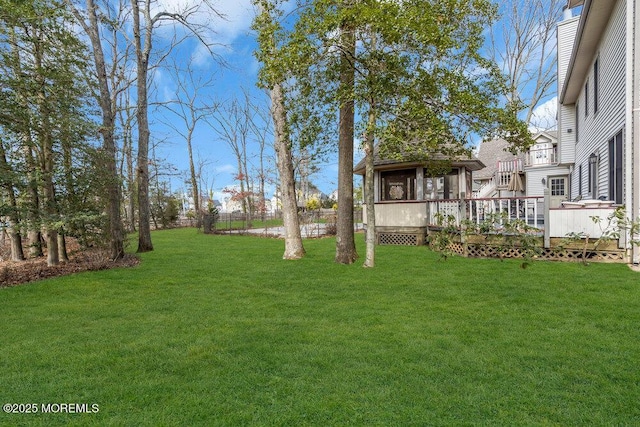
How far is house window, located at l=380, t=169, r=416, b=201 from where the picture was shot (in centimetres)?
1220

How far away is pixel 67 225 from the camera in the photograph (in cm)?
712

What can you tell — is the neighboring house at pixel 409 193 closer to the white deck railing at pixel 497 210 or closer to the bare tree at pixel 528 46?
the white deck railing at pixel 497 210

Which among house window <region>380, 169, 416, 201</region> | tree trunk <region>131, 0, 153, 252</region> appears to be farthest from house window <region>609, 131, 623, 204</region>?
tree trunk <region>131, 0, 153, 252</region>

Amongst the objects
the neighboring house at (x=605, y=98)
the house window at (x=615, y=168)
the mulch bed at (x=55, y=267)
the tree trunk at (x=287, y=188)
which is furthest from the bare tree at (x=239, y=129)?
the house window at (x=615, y=168)

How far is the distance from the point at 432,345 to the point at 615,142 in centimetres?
740

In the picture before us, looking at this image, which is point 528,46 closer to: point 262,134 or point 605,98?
point 605,98

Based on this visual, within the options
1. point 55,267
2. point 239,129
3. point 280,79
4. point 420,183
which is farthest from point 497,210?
point 239,129

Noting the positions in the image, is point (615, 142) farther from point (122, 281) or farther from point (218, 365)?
point (122, 281)

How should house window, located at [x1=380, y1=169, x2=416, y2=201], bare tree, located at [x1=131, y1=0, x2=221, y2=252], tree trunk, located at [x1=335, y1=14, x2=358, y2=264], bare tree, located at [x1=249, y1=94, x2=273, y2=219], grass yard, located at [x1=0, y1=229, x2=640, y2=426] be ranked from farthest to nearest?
bare tree, located at [x1=249, y1=94, x2=273, y2=219] < house window, located at [x1=380, y1=169, x2=416, y2=201] < bare tree, located at [x1=131, y1=0, x2=221, y2=252] < tree trunk, located at [x1=335, y1=14, x2=358, y2=264] < grass yard, located at [x1=0, y1=229, x2=640, y2=426]

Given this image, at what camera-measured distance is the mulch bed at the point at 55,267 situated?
667cm

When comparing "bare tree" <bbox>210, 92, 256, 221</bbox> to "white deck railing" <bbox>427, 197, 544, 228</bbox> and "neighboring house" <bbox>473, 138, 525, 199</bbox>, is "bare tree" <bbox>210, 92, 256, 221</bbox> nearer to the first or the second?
"neighboring house" <bbox>473, 138, 525, 199</bbox>

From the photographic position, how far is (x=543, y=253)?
7.45 metres

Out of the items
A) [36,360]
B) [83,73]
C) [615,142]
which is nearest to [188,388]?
[36,360]

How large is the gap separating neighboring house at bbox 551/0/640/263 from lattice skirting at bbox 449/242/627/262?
457 millimetres
